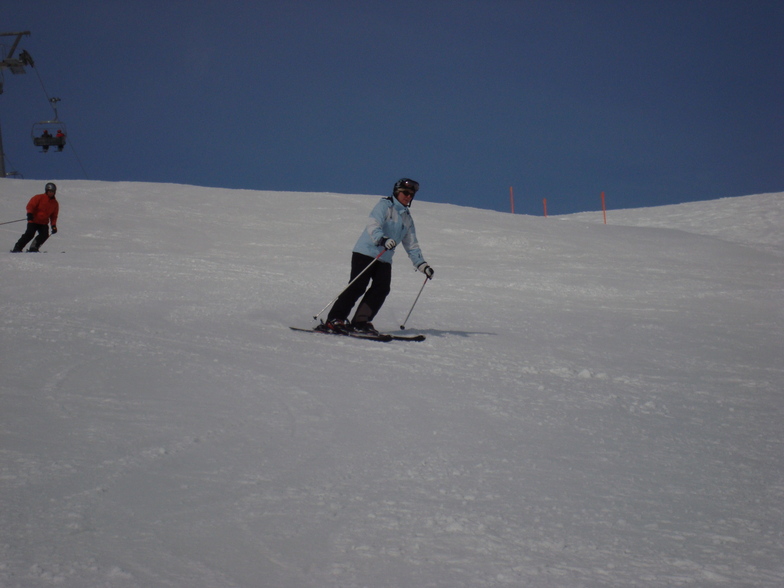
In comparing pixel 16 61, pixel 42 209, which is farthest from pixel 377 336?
pixel 16 61

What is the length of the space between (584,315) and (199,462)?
7180 mm

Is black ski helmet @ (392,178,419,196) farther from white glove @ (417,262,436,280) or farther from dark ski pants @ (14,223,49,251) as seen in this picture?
dark ski pants @ (14,223,49,251)

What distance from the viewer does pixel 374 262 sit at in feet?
25.1

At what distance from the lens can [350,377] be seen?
5293 mm

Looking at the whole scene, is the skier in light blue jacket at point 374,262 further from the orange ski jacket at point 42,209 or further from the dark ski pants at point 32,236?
the orange ski jacket at point 42,209

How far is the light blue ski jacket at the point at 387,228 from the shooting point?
7.56 meters

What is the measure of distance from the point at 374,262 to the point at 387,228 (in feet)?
1.29

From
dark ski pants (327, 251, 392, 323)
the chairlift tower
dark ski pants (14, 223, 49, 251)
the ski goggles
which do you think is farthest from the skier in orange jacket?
the chairlift tower

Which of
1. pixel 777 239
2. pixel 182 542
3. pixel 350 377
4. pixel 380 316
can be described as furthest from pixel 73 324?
pixel 777 239

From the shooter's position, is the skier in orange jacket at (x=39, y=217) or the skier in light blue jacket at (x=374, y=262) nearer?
the skier in light blue jacket at (x=374, y=262)

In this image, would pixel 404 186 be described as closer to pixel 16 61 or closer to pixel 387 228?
→ pixel 387 228

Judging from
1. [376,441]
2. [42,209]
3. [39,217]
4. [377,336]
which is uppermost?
[42,209]

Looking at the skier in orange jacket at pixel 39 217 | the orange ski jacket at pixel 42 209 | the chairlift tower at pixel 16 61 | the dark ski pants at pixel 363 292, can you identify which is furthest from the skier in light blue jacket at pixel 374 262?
the chairlift tower at pixel 16 61

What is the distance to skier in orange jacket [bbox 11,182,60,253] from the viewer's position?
44.5ft
